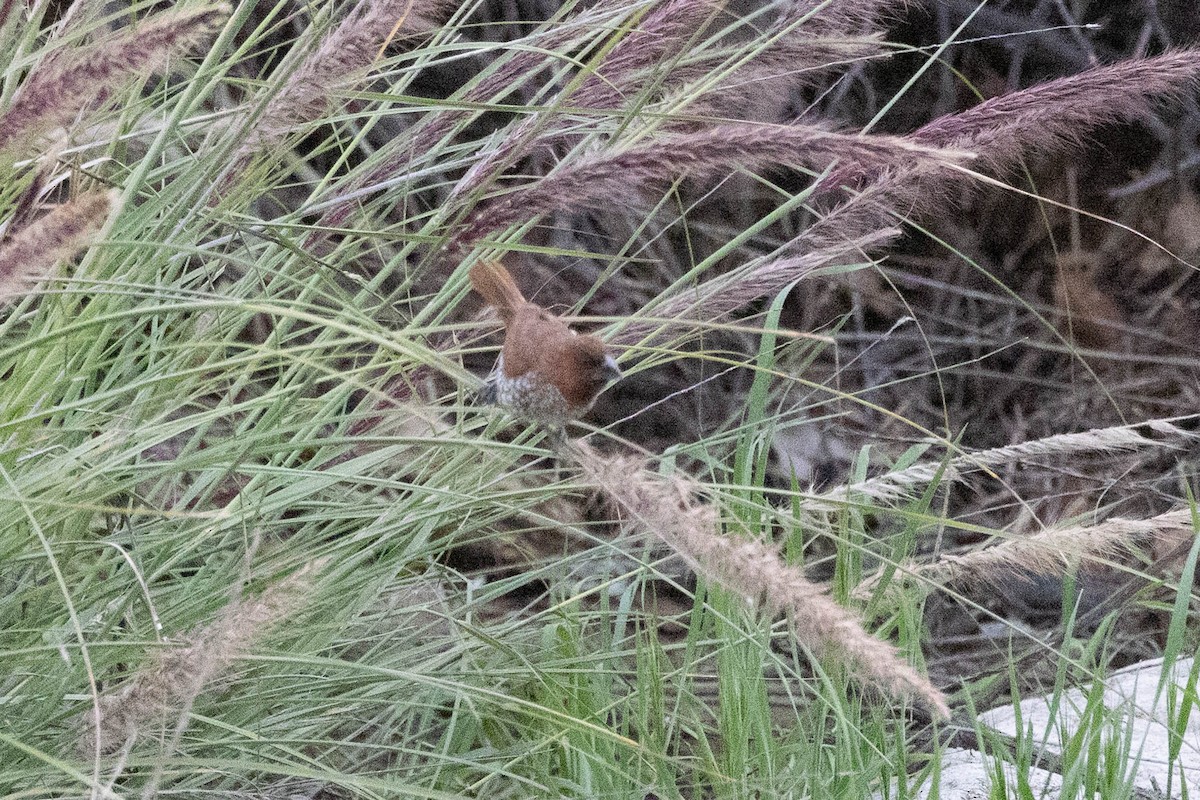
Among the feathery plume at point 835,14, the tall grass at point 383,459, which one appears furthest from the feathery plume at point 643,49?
the feathery plume at point 835,14

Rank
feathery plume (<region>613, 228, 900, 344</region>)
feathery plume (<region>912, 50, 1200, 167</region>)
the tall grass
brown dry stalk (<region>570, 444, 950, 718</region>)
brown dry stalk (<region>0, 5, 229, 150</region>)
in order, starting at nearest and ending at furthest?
brown dry stalk (<region>570, 444, 950, 718</region>), brown dry stalk (<region>0, 5, 229, 150</region>), the tall grass, feathery plume (<region>912, 50, 1200, 167</region>), feathery plume (<region>613, 228, 900, 344</region>)

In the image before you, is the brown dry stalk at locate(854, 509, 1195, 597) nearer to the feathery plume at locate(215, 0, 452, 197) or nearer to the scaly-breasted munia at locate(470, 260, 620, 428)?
the scaly-breasted munia at locate(470, 260, 620, 428)

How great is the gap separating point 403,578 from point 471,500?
1.40ft

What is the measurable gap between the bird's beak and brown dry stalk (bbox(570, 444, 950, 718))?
0.40 meters

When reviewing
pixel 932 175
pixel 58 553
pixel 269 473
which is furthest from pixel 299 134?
pixel 932 175

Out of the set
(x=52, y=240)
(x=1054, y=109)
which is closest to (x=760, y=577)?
(x=52, y=240)

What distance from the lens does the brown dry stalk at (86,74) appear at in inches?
37.0

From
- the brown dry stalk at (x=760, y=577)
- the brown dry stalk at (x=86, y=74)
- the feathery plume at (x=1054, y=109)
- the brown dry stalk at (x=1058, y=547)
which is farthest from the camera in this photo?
the feathery plume at (x=1054, y=109)

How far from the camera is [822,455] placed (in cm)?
339

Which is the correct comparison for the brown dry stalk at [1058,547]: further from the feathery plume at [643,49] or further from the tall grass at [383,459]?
the feathery plume at [643,49]

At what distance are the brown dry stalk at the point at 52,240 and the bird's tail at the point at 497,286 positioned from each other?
601 millimetres

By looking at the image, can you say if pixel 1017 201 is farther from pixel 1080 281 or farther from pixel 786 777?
pixel 786 777

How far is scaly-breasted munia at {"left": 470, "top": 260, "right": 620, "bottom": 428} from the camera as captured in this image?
136 cm

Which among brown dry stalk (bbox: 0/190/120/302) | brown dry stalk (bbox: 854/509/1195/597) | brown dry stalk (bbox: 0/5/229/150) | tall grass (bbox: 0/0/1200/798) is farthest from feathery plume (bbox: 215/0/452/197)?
brown dry stalk (bbox: 854/509/1195/597)
